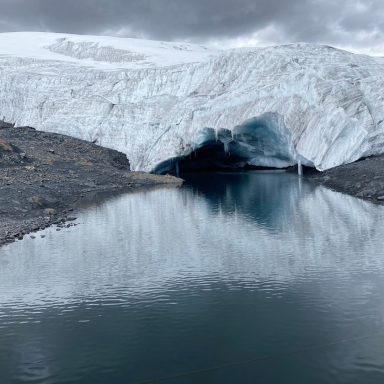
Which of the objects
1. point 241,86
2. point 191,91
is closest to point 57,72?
point 191,91

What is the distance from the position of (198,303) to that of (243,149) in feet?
97.2

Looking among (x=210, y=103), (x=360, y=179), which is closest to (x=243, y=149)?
(x=210, y=103)

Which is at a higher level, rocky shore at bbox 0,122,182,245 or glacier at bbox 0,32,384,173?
Answer: glacier at bbox 0,32,384,173

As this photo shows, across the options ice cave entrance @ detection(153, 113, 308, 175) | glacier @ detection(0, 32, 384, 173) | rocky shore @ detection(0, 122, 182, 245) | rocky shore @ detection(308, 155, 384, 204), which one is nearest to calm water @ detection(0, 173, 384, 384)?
rocky shore @ detection(0, 122, 182, 245)

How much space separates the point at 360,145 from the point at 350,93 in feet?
11.6

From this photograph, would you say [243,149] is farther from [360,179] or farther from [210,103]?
[360,179]

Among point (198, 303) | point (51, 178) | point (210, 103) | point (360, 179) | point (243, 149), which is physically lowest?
point (198, 303)

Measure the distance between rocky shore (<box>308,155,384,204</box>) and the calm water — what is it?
5123 millimetres

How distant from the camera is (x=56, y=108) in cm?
4244

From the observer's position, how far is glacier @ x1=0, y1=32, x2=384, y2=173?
31.5m

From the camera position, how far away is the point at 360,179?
2725cm

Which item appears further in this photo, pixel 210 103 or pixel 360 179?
pixel 210 103

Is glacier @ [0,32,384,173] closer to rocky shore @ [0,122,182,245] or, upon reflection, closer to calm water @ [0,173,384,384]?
rocky shore @ [0,122,182,245]

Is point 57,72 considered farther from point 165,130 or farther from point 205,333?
point 205,333
